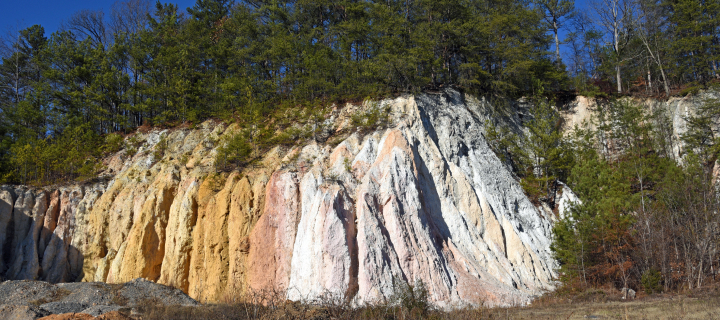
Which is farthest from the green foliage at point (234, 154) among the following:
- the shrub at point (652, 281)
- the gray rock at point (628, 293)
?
the shrub at point (652, 281)

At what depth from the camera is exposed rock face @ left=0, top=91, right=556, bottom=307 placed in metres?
18.1

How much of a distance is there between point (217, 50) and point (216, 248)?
68.4ft

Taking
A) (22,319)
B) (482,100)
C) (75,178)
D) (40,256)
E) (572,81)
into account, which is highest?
(572,81)

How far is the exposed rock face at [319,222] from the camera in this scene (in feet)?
59.3

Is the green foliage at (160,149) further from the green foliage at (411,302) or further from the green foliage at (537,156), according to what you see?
the green foliage at (537,156)

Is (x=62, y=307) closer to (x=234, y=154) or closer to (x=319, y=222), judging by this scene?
(x=319, y=222)

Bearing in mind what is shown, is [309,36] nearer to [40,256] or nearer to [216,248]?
[216,248]

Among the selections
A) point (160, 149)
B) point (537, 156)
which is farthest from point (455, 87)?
point (160, 149)

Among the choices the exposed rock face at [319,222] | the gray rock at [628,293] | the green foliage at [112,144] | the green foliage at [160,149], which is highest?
the green foliage at [112,144]

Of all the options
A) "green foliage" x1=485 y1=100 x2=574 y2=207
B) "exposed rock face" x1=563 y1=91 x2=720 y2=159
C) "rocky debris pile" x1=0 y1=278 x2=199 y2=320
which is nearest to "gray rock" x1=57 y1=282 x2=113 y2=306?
"rocky debris pile" x1=0 y1=278 x2=199 y2=320

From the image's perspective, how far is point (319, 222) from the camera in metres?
18.6

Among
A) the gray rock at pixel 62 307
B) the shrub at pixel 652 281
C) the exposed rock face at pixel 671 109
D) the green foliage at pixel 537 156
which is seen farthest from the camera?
the exposed rock face at pixel 671 109

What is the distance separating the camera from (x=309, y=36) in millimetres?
35312

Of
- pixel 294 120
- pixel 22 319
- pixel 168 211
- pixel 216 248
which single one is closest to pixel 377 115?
pixel 294 120
